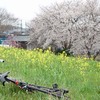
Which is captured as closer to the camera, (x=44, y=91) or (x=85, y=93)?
(x=44, y=91)

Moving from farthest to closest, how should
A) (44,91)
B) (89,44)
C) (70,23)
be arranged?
(70,23) < (89,44) < (44,91)

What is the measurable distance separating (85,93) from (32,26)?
121ft

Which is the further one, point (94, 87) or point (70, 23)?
point (70, 23)

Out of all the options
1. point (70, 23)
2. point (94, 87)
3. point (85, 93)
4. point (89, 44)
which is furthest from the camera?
point (70, 23)

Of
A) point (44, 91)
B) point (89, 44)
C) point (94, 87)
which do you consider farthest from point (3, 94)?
point (89, 44)

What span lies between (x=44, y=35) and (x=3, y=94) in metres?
32.6

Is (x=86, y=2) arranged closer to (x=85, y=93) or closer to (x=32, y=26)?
(x=32, y=26)

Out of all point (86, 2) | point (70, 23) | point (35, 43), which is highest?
point (86, 2)

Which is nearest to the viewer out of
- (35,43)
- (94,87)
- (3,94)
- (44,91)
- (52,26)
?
(44,91)

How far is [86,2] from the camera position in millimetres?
32531

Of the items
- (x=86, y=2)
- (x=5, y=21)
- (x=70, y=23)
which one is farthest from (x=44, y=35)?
(x=5, y=21)

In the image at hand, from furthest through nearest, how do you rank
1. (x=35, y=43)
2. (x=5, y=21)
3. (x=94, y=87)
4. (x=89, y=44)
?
(x=5, y=21) → (x=35, y=43) → (x=89, y=44) → (x=94, y=87)

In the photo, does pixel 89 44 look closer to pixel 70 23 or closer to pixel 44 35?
pixel 70 23

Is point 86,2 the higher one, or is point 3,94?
point 86,2
